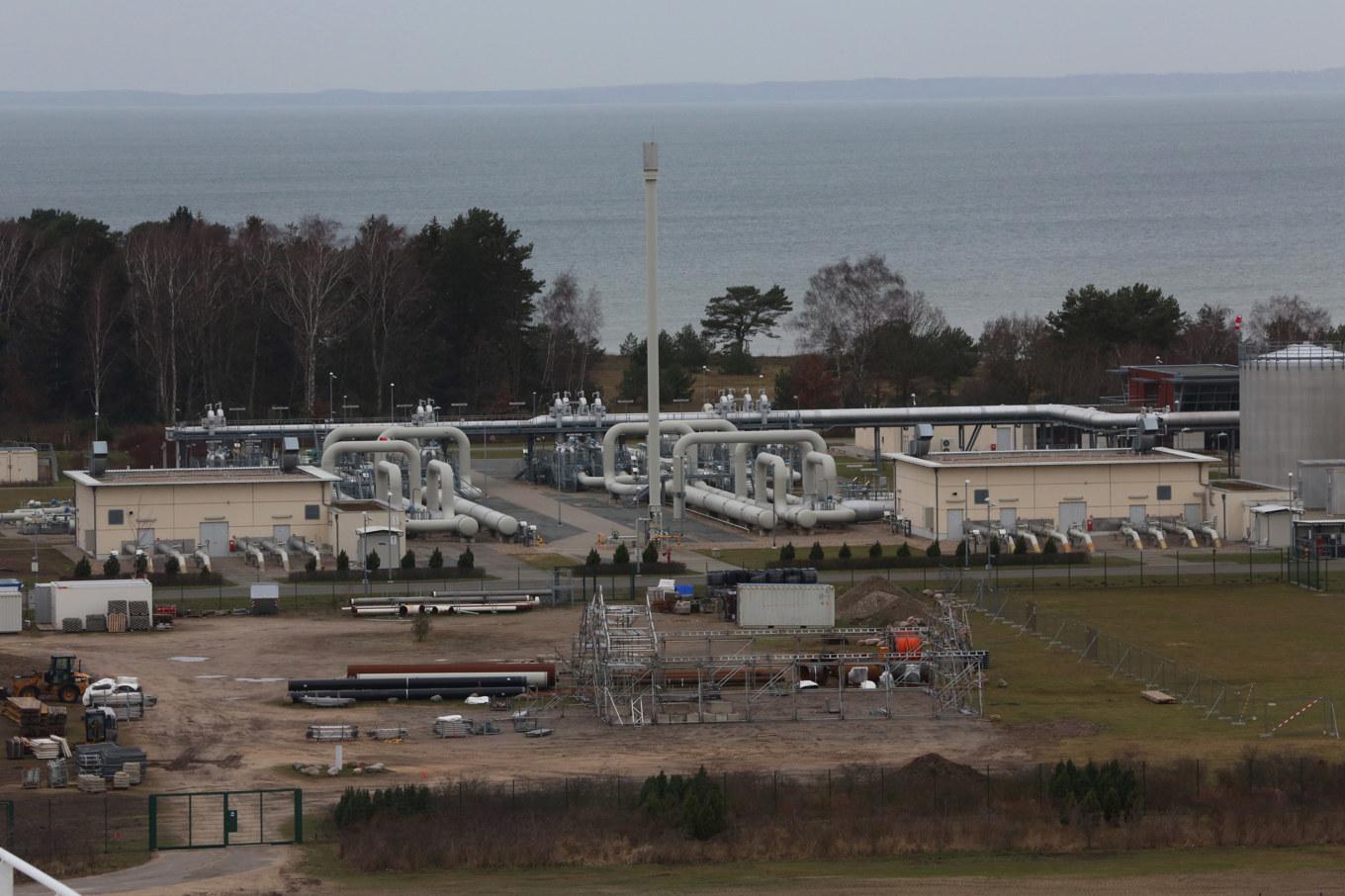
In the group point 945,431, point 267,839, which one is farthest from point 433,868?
point 945,431

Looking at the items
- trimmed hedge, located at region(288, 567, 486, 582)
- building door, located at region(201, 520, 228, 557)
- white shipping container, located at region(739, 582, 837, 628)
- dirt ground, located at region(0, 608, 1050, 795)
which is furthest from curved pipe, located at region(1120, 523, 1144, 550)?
building door, located at region(201, 520, 228, 557)

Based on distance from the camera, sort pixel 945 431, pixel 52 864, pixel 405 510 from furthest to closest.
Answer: pixel 945 431, pixel 405 510, pixel 52 864

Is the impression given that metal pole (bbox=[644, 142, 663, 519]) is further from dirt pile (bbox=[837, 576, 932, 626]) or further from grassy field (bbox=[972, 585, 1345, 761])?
grassy field (bbox=[972, 585, 1345, 761])

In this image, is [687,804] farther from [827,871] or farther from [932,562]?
[932,562]

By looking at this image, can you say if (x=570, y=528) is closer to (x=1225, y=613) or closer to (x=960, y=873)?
(x=1225, y=613)

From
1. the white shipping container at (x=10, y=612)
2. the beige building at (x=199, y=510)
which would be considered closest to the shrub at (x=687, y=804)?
the white shipping container at (x=10, y=612)
